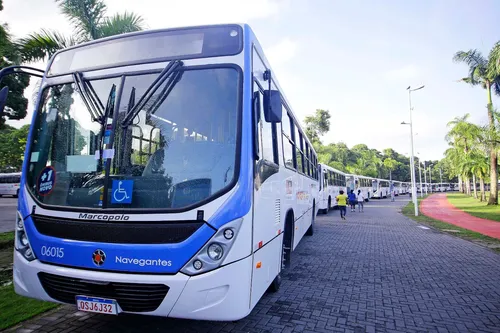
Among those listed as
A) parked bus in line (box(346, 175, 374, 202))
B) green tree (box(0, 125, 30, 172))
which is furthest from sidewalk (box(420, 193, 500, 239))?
green tree (box(0, 125, 30, 172))

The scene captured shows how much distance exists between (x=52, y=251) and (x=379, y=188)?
48076mm

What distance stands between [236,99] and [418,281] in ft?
16.8

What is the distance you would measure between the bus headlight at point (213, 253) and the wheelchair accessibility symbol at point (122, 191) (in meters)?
0.87

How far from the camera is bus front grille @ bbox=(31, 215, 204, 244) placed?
2.84 m

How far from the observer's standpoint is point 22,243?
3359mm

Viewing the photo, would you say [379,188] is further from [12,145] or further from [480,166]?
[12,145]

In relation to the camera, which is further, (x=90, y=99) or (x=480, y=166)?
(x=480, y=166)

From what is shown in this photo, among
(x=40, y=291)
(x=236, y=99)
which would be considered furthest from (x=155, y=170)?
(x=40, y=291)

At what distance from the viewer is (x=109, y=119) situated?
3.29 m

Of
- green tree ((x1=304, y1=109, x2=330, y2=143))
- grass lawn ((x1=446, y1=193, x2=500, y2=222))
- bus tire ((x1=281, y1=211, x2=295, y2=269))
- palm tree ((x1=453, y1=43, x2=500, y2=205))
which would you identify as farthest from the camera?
green tree ((x1=304, y1=109, x2=330, y2=143))

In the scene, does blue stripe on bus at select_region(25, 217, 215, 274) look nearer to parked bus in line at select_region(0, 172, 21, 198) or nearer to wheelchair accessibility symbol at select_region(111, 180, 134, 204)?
wheelchair accessibility symbol at select_region(111, 180, 134, 204)

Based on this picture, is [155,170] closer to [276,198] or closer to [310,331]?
[276,198]

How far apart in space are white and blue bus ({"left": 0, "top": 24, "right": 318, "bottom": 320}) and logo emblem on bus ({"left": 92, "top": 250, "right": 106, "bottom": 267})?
2 cm

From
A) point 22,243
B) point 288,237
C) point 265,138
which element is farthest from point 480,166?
point 22,243
